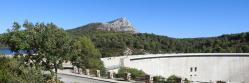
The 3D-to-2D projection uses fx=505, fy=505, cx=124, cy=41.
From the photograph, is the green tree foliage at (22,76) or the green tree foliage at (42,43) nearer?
the green tree foliage at (22,76)

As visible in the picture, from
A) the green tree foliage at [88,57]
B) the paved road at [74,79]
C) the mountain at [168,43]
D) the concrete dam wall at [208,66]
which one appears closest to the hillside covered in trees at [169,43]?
the mountain at [168,43]

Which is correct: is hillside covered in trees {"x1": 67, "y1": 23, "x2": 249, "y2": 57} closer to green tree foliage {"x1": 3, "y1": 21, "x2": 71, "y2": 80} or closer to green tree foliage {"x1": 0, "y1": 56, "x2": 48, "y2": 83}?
green tree foliage {"x1": 3, "y1": 21, "x2": 71, "y2": 80}

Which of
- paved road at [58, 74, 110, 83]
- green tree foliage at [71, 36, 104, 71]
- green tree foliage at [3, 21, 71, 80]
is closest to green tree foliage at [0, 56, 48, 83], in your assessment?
green tree foliage at [3, 21, 71, 80]

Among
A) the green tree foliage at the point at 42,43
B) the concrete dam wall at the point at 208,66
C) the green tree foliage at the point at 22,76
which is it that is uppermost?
the green tree foliage at the point at 42,43

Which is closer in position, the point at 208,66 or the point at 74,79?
the point at 74,79

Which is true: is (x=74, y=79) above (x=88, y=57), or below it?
below

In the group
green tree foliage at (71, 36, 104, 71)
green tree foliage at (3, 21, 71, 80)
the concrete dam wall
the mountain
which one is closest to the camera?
green tree foliage at (3, 21, 71, 80)

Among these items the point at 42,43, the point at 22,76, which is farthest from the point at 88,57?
the point at 22,76

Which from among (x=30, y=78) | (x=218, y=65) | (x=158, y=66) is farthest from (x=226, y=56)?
(x=30, y=78)

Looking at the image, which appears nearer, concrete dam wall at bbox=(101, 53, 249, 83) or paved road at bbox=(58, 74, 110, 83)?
paved road at bbox=(58, 74, 110, 83)

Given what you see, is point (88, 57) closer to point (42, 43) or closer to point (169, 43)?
point (42, 43)

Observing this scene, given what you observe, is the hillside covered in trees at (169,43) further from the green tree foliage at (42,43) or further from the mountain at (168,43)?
the green tree foliage at (42,43)

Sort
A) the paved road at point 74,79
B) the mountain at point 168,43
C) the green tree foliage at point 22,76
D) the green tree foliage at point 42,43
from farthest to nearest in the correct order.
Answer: the mountain at point 168,43
the paved road at point 74,79
the green tree foliage at point 42,43
the green tree foliage at point 22,76

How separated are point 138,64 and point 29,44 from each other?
6511cm
